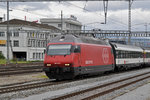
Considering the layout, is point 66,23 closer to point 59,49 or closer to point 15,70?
point 15,70

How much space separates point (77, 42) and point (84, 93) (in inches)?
264

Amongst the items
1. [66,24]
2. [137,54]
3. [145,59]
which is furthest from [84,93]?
[66,24]

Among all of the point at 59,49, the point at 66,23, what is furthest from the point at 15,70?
the point at 66,23

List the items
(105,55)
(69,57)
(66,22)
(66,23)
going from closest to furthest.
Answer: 1. (69,57)
2. (105,55)
3. (66,22)
4. (66,23)

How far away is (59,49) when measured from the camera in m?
19.2

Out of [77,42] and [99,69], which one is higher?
[77,42]

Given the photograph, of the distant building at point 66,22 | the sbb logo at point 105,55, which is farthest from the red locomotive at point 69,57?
the distant building at point 66,22

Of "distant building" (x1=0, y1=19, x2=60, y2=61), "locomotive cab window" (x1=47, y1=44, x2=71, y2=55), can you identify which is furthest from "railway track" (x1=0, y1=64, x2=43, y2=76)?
"distant building" (x1=0, y1=19, x2=60, y2=61)

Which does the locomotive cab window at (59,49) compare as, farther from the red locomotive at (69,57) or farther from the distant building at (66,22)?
the distant building at (66,22)

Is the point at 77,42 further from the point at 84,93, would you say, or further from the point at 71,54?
the point at 84,93

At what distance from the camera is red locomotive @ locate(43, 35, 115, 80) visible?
18.6 metres

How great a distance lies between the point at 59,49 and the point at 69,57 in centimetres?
102

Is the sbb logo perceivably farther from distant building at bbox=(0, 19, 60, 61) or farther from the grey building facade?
the grey building facade

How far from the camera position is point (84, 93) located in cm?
1335
